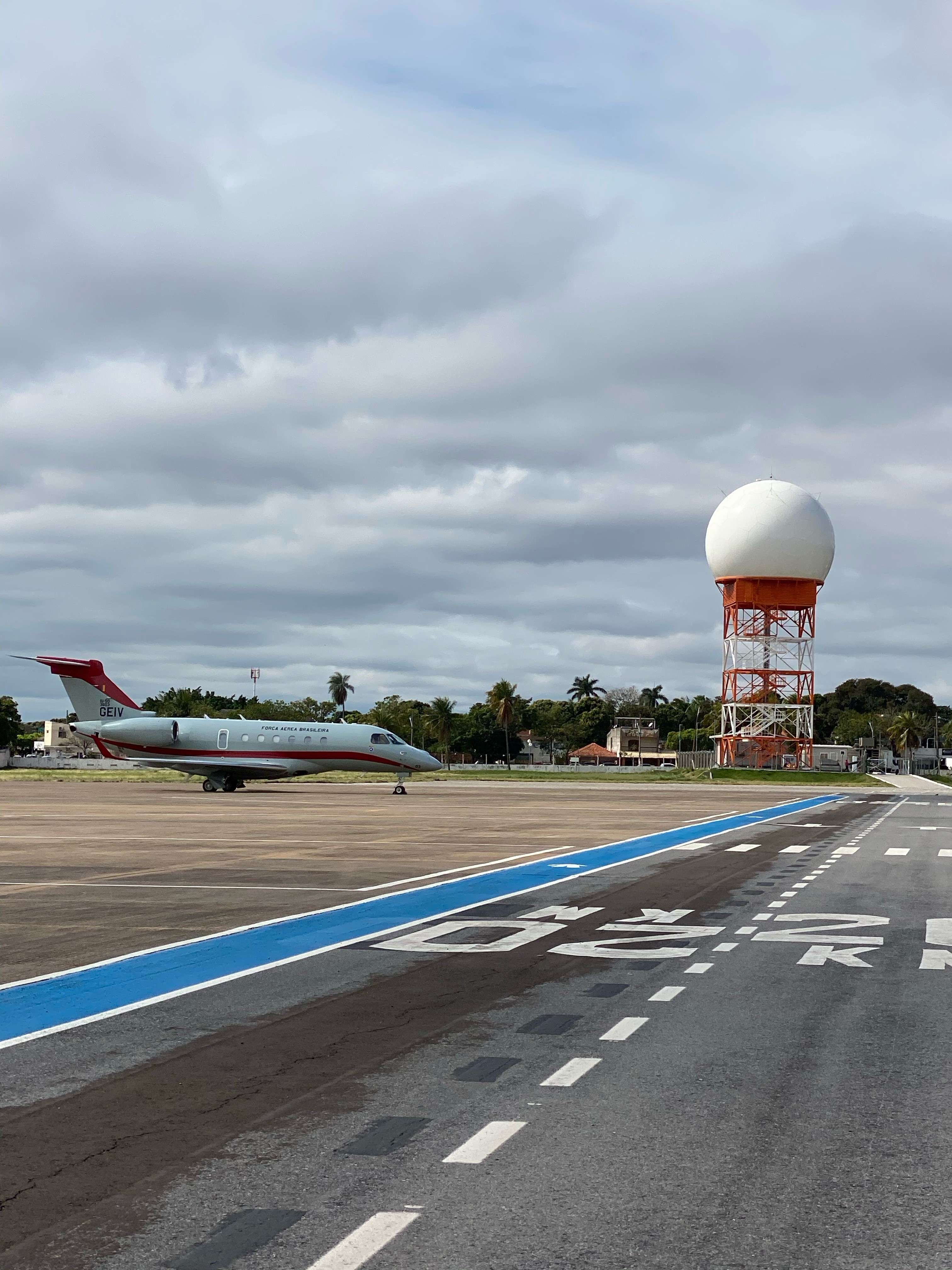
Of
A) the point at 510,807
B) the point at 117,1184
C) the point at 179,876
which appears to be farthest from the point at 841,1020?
the point at 510,807

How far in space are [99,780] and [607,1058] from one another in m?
72.0

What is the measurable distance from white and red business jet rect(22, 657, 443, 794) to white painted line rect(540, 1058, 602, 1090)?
4716cm

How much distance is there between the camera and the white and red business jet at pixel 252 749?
185 ft

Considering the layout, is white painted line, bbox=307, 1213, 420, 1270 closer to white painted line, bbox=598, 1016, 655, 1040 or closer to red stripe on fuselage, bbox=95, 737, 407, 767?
white painted line, bbox=598, 1016, 655, 1040

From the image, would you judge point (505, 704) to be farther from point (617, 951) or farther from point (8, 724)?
point (617, 951)

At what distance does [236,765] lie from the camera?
57.3 meters

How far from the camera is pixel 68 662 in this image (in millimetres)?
61844

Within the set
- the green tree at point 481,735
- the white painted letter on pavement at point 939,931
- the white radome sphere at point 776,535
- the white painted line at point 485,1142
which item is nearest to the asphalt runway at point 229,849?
the white painted line at point 485,1142

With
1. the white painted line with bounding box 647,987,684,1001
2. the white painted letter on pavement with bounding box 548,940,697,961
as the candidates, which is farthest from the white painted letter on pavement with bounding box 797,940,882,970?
the white painted line with bounding box 647,987,684,1001

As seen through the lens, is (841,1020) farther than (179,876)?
No

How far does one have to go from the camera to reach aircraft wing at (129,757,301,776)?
187 feet

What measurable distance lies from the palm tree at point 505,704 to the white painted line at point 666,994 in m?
147

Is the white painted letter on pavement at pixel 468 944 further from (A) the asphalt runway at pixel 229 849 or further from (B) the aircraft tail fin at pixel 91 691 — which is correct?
(B) the aircraft tail fin at pixel 91 691

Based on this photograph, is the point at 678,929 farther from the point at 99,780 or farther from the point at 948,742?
the point at 948,742
